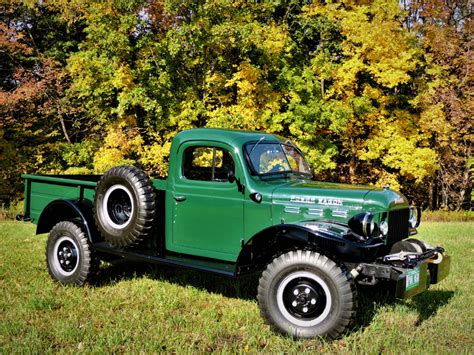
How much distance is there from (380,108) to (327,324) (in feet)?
55.0

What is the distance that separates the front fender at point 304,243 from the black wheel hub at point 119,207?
1.61 metres

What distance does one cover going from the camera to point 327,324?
14.5ft

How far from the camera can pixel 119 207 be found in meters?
5.83

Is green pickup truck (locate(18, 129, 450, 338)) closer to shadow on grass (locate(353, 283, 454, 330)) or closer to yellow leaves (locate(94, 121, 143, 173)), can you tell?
shadow on grass (locate(353, 283, 454, 330))

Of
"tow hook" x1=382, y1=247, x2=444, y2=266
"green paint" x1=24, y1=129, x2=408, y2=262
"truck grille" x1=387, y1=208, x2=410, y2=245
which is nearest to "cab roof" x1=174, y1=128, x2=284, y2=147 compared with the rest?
"green paint" x1=24, y1=129, x2=408, y2=262

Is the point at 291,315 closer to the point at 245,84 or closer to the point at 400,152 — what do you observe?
the point at 245,84

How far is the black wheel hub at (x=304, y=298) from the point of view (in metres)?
4.54

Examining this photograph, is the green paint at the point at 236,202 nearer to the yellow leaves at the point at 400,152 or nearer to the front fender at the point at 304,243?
the front fender at the point at 304,243

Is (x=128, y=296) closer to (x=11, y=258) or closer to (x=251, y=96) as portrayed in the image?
(x=11, y=258)

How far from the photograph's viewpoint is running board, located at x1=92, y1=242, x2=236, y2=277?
513cm

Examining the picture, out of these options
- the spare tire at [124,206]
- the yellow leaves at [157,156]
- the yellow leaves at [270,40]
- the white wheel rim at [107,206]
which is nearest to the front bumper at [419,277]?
the spare tire at [124,206]

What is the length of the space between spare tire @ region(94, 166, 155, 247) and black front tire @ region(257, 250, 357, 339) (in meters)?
1.58

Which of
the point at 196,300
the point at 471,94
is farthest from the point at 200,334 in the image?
the point at 471,94

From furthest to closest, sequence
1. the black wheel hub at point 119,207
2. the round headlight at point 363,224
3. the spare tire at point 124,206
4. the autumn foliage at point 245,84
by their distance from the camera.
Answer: the autumn foliage at point 245,84 < the black wheel hub at point 119,207 < the spare tire at point 124,206 < the round headlight at point 363,224
